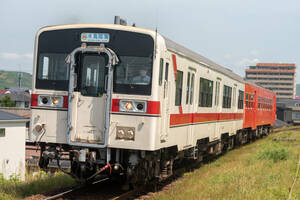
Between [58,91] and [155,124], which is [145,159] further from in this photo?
[58,91]

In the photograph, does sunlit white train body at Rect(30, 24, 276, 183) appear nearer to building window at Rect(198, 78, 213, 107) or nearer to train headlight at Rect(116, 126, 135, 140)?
train headlight at Rect(116, 126, 135, 140)

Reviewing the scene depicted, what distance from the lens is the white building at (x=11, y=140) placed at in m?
40.8

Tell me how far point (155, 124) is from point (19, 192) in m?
3.54

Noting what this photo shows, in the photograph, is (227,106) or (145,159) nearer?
(145,159)

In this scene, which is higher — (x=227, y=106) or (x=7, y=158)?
(x=227, y=106)

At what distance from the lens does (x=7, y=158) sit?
41.5 meters

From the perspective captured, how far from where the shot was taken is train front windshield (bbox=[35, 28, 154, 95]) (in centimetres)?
817

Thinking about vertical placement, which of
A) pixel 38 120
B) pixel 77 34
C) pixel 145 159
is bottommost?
pixel 145 159

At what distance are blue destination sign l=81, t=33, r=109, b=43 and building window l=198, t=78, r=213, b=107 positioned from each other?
429cm

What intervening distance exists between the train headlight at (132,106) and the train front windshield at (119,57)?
174 mm

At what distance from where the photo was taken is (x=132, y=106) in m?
8.12

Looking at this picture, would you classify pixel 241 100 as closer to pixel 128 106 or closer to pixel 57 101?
pixel 128 106

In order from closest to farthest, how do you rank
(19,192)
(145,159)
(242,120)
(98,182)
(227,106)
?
(145,159) → (19,192) → (98,182) → (227,106) → (242,120)

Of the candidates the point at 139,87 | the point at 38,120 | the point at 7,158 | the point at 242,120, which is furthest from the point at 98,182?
the point at 7,158
